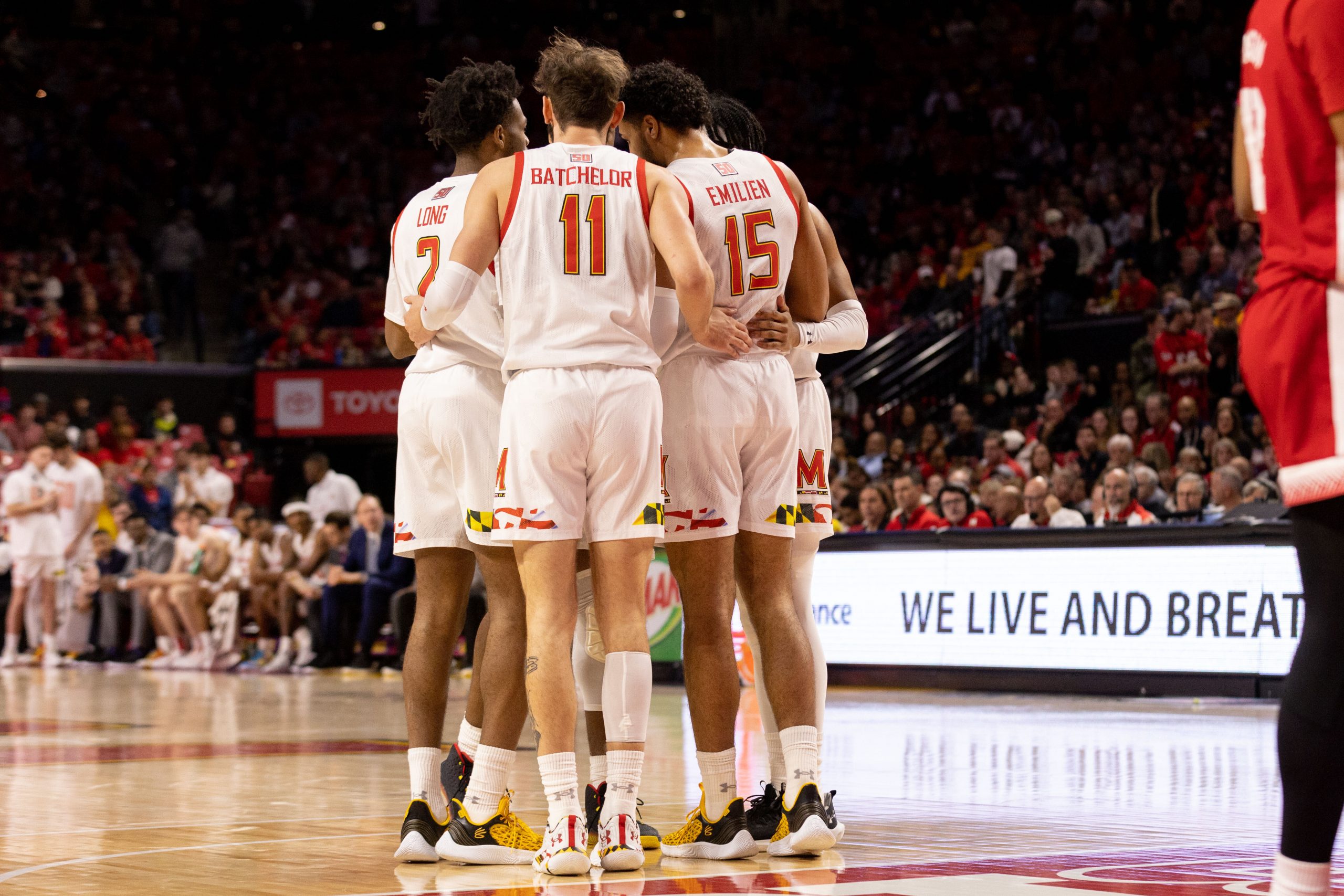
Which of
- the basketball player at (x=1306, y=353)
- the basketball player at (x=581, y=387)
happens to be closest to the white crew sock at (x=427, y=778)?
the basketball player at (x=581, y=387)

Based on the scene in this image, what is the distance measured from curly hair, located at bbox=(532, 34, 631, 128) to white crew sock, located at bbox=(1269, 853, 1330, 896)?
2780mm

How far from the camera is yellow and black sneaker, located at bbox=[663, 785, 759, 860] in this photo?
4.84 m

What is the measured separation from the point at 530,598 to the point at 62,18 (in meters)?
27.7

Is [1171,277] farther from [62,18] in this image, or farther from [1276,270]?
[62,18]

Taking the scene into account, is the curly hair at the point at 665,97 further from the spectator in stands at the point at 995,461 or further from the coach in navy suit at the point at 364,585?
the coach in navy suit at the point at 364,585

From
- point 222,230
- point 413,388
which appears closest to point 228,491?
point 222,230

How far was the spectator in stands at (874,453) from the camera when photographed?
1727 cm

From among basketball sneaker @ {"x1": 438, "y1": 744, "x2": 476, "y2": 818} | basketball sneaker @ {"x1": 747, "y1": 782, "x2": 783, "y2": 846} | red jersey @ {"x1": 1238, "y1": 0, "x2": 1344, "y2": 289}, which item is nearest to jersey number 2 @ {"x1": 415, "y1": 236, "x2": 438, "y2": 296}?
basketball sneaker @ {"x1": 438, "y1": 744, "x2": 476, "y2": 818}

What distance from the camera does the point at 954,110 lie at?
76.3 ft

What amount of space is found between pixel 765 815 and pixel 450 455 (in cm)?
142

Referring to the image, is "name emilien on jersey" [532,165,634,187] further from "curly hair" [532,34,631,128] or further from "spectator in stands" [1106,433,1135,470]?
"spectator in stands" [1106,433,1135,470]

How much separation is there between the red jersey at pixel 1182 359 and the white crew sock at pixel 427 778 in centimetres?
1199

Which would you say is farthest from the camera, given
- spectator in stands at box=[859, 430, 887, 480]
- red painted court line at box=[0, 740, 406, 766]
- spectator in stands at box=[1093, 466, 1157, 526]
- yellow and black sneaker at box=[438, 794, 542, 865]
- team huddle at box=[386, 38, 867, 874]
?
spectator in stands at box=[859, 430, 887, 480]

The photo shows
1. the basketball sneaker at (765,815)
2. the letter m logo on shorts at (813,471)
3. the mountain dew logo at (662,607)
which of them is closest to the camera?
the basketball sneaker at (765,815)
